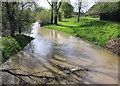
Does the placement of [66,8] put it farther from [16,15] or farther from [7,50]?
[7,50]

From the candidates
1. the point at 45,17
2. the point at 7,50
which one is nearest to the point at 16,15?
the point at 7,50

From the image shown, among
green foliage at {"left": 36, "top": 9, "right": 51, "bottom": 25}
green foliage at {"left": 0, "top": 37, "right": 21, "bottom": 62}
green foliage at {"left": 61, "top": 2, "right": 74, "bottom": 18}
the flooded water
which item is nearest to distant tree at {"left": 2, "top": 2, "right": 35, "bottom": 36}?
green foliage at {"left": 0, "top": 37, "right": 21, "bottom": 62}

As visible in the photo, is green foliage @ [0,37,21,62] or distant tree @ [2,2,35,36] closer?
green foliage @ [0,37,21,62]

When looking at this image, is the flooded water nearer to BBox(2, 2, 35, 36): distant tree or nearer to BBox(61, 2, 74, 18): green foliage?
BBox(2, 2, 35, 36): distant tree

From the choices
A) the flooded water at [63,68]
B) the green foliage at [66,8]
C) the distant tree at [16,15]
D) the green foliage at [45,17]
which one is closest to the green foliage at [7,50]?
the flooded water at [63,68]

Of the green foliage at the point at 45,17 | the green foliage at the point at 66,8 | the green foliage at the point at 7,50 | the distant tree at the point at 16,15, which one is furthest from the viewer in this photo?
the green foliage at the point at 66,8

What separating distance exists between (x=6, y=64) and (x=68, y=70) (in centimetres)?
361

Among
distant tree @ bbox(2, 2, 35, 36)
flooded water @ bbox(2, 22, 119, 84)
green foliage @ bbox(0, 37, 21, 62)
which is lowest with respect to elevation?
flooded water @ bbox(2, 22, 119, 84)

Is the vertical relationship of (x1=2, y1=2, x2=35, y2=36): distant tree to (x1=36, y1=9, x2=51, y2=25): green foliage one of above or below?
above

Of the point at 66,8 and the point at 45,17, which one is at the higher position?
the point at 66,8

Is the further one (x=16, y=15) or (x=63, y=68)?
(x=16, y=15)

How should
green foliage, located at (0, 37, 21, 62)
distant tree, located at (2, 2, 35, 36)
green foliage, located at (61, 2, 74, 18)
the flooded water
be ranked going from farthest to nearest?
green foliage, located at (61, 2, 74, 18)
distant tree, located at (2, 2, 35, 36)
green foliage, located at (0, 37, 21, 62)
the flooded water

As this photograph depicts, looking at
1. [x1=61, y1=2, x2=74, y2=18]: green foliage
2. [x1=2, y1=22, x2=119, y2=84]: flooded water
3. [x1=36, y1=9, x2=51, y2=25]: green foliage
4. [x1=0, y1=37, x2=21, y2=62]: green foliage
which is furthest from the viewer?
[x1=61, y1=2, x2=74, y2=18]: green foliage

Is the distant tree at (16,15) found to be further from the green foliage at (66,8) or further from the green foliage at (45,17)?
the green foliage at (66,8)
